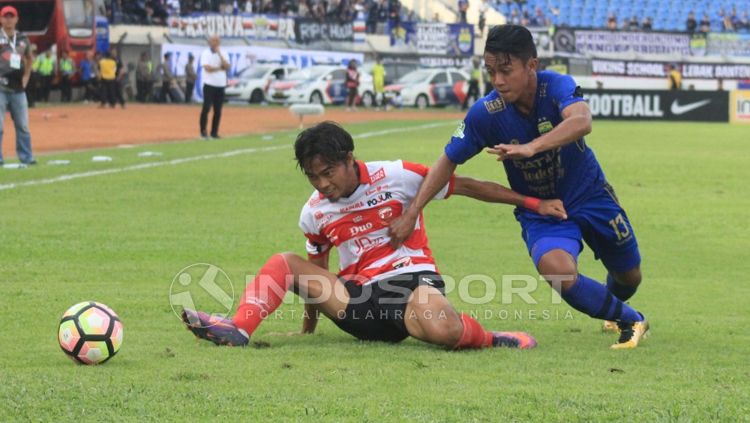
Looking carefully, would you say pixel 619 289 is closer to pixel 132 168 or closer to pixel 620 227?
pixel 620 227

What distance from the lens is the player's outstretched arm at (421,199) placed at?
6574mm

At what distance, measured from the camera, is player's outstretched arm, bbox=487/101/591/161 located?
20.1ft

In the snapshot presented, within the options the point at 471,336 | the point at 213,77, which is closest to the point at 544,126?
the point at 471,336

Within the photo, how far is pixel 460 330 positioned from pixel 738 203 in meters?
10.0

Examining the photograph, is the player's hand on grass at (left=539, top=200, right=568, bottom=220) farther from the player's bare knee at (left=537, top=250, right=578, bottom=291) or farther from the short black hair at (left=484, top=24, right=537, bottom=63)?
the short black hair at (left=484, top=24, right=537, bottom=63)

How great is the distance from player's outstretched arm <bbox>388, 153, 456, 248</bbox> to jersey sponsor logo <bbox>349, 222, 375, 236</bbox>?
11cm

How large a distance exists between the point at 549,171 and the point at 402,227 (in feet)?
2.70

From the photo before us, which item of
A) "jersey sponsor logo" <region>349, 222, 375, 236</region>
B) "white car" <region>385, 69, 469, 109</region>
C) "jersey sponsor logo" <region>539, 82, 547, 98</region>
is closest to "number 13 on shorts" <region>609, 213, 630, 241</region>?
"jersey sponsor logo" <region>539, 82, 547, 98</region>

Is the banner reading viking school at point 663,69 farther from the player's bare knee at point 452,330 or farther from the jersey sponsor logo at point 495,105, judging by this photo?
the player's bare knee at point 452,330

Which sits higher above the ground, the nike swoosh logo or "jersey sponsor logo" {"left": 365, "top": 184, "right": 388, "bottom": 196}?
"jersey sponsor logo" {"left": 365, "top": 184, "right": 388, "bottom": 196}

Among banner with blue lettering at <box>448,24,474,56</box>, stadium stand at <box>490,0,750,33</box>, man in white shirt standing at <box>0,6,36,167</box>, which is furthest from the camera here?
stadium stand at <box>490,0,750,33</box>

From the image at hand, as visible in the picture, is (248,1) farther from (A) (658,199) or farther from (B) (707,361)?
(B) (707,361)

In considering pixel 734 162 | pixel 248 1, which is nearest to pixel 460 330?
pixel 734 162

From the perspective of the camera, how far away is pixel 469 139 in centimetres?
674
